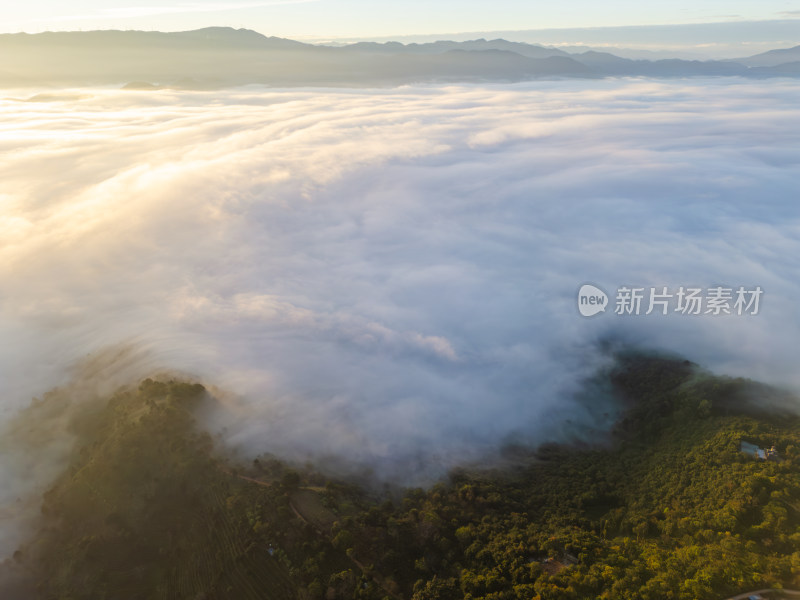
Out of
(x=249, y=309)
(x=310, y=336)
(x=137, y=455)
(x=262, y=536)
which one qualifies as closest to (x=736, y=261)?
(x=310, y=336)

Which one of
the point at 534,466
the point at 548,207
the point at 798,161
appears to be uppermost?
the point at 798,161

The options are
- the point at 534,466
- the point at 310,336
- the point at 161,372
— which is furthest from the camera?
the point at 310,336

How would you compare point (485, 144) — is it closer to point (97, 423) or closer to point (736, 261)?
point (736, 261)

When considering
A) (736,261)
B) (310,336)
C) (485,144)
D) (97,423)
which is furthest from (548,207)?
(97,423)

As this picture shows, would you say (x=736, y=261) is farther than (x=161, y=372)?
→ Yes

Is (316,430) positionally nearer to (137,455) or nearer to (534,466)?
(137,455)

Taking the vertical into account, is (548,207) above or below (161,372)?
above

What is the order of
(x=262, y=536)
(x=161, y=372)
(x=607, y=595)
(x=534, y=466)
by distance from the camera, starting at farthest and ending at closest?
1. (x=161, y=372)
2. (x=534, y=466)
3. (x=262, y=536)
4. (x=607, y=595)
